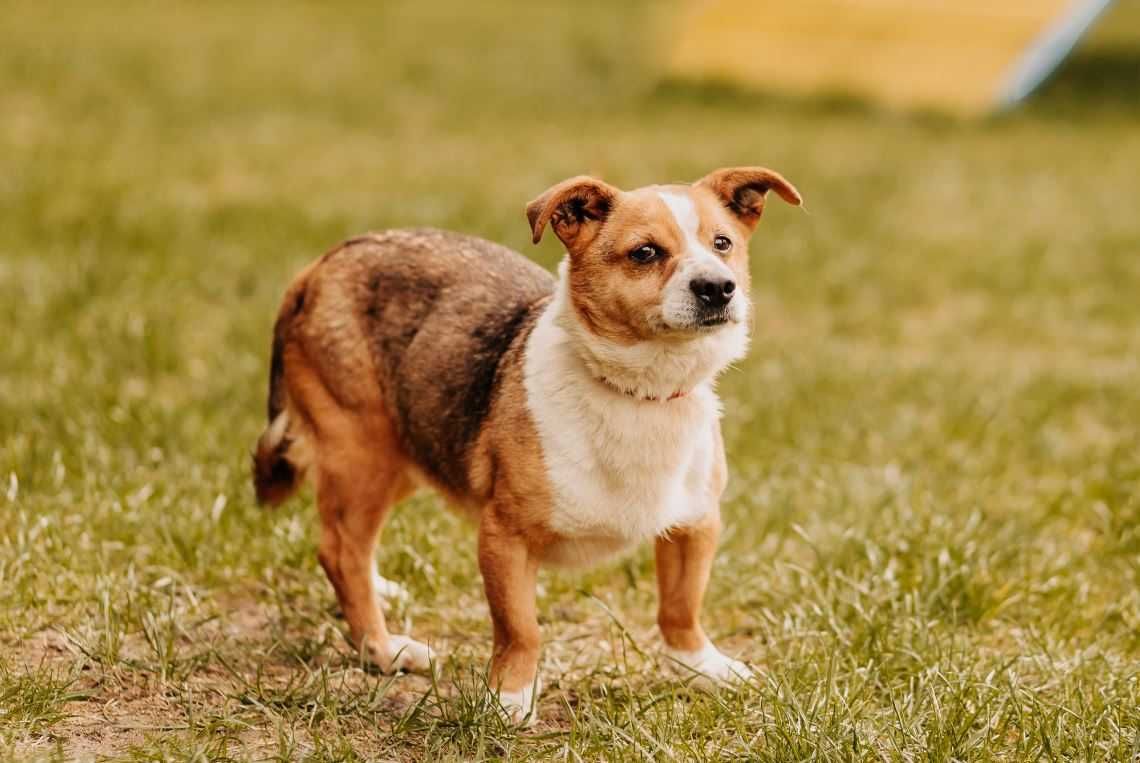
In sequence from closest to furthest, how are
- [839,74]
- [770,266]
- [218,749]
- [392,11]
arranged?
[218,749] < [770,266] < [839,74] < [392,11]

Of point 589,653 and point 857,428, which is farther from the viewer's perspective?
point 857,428

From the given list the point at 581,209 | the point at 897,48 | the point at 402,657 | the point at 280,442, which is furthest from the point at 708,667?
the point at 897,48

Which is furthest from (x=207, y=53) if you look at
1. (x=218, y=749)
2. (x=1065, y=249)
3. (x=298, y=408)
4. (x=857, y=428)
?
(x=218, y=749)

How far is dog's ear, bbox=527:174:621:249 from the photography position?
12.4 feet

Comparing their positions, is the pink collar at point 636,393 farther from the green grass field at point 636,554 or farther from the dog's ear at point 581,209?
the green grass field at point 636,554

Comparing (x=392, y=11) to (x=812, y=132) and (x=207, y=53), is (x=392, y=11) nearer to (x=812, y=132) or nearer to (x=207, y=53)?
(x=207, y=53)

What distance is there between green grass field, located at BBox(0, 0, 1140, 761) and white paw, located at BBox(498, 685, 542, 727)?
7 cm

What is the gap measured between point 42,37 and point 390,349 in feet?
34.0

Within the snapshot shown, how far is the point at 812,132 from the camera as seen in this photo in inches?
514

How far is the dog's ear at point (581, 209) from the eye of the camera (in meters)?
3.79

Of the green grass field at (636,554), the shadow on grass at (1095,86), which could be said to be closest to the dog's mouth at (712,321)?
the green grass field at (636,554)

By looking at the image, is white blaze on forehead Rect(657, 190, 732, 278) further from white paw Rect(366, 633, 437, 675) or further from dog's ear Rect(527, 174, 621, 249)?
white paw Rect(366, 633, 437, 675)

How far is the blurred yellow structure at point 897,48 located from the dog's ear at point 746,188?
10.7 m

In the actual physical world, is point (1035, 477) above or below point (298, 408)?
below
